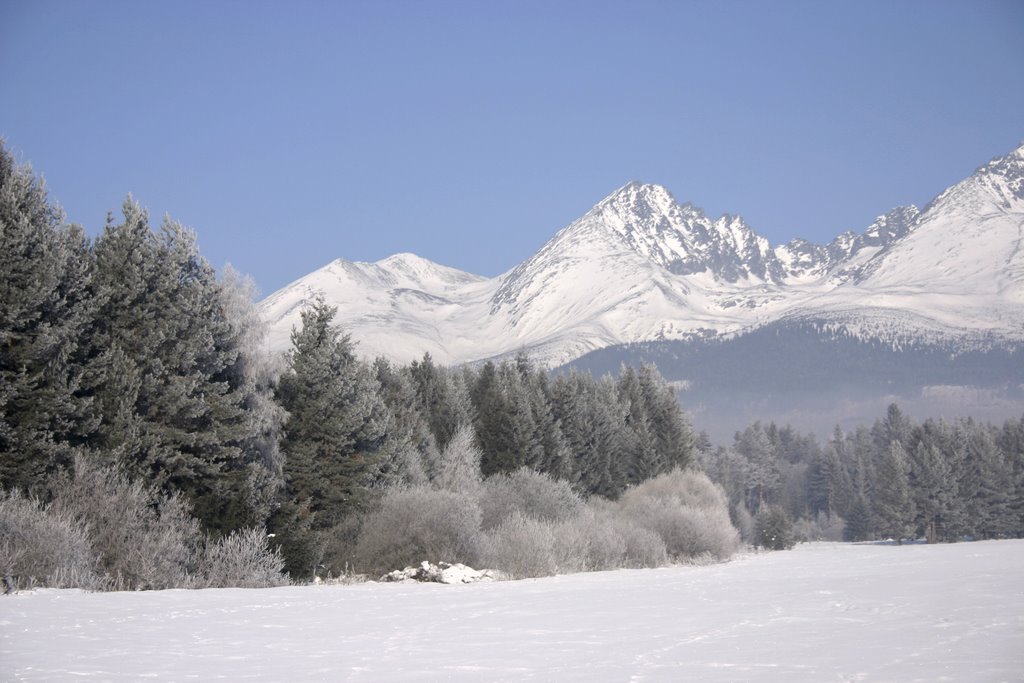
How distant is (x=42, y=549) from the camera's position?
845 inches

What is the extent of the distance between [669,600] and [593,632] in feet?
24.7

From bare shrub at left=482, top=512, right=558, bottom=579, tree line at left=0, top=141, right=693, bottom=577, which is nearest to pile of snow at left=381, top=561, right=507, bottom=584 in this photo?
bare shrub at left=482, top=512, right=558, bottom=579

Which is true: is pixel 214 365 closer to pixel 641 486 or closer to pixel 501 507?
pixel 501 507

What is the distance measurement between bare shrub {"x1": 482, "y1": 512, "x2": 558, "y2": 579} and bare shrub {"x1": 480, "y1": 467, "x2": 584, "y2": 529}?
8.34 m

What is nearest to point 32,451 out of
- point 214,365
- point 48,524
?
point 48,524

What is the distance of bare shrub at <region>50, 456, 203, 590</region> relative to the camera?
24500 mm

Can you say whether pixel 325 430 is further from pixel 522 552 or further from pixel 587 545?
pixel 587 545

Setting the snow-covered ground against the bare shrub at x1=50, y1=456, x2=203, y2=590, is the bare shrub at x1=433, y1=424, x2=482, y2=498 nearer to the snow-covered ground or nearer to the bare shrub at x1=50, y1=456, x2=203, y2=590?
the bare shrub at x1=50, y1=456, x2=203, y2=590

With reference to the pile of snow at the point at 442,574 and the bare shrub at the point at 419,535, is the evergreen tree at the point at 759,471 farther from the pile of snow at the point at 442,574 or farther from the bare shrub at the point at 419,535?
the pile of snow at the point at 442,574

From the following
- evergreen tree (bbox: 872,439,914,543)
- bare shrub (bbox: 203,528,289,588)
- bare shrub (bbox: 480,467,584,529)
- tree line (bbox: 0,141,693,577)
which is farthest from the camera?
evergreen tree (bbox: 872,439,914,543)

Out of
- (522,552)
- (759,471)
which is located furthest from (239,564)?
(759,471)

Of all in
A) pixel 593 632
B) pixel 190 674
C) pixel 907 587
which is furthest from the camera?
pixel 907 587

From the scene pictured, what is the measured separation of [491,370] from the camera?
2940 inches

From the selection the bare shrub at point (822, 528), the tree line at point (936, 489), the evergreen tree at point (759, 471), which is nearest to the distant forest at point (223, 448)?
the tree line at point (936, 489)
